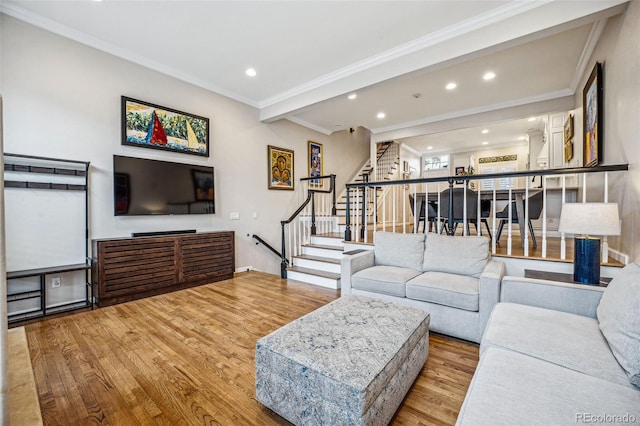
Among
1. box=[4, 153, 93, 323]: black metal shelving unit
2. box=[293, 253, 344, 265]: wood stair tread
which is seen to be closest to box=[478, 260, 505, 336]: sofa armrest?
box=[293, 253, 344, 265]: wood stair tread

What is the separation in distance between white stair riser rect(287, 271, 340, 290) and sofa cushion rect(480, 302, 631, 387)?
7.57ft

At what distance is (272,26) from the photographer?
314 centimetres

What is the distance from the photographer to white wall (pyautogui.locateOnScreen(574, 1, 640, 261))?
7.23 ft

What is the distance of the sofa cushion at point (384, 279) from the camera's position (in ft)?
8.77

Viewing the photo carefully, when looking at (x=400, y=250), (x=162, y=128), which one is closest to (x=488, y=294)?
(x=400, y=250)

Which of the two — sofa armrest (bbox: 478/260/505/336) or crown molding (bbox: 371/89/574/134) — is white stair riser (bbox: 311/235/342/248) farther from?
crown molding (bbox: 371/89/574/134)

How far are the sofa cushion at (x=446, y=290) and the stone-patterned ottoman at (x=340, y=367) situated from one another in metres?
0.63

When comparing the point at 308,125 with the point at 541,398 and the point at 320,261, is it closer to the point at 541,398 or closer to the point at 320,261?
the point at 320,261

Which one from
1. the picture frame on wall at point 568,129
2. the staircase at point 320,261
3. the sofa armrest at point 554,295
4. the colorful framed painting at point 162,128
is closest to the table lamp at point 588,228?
the sofa armrest at point 554,295

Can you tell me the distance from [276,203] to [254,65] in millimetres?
2600

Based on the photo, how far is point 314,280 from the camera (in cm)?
417

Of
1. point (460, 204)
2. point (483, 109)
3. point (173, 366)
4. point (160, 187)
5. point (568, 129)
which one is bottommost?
point (173, 366)

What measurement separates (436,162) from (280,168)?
6.92 m

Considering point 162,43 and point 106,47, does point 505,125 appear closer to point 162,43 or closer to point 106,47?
point 162,43
